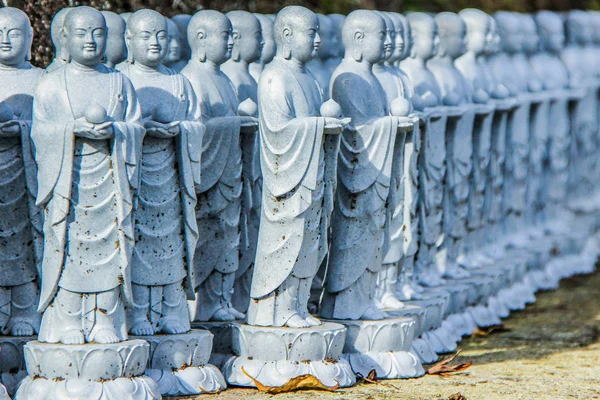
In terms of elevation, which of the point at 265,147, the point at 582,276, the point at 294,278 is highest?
the point at 265,147

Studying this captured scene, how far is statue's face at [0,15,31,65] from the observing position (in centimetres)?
922

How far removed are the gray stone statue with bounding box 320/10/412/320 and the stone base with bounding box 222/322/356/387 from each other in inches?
25.7

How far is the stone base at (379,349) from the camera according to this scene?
10.1m

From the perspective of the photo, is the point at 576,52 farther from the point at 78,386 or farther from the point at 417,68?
the point at 78,386

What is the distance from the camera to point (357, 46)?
10320 millimetres

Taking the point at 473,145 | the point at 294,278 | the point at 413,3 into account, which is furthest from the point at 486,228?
the point at 413,3

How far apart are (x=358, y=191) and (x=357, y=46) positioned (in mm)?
1001

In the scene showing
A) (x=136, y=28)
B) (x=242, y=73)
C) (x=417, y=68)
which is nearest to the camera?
(x=136, y=28)

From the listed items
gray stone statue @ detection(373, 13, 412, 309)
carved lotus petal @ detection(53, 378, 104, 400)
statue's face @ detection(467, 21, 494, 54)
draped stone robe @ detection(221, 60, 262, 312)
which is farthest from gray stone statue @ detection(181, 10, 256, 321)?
statue's face @ detection(467, 21, 494, 54)

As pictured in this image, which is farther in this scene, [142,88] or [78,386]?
[142,88]

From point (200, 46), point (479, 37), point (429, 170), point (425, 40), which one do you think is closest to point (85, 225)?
point (200, 46)

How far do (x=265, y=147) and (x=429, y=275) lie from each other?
3.31 metres

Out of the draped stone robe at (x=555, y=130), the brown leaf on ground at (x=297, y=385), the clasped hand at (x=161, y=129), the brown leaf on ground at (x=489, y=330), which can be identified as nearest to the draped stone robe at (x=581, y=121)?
the draped stone robe at (x=555, y=130)

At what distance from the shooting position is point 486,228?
567 inches
